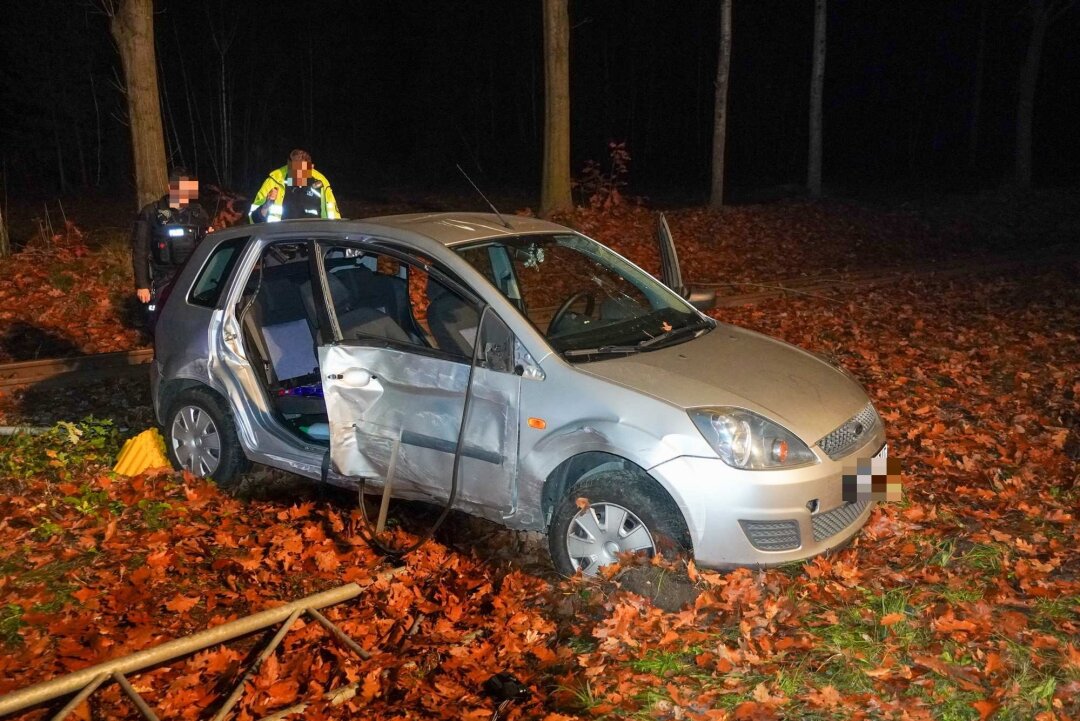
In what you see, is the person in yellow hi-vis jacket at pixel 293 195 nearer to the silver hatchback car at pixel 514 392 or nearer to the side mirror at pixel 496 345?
the silver hatchback car at pixel 514 392

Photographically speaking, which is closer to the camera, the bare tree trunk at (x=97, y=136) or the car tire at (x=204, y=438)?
the car tire at (x=204, y=438)

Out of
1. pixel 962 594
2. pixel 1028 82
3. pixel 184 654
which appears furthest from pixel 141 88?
pixel 1028 82

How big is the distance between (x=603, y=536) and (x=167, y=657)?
2.02m

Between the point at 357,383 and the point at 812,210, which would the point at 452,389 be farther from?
the point at 812,210

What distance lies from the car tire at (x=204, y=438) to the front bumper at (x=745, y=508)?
3.03 metres

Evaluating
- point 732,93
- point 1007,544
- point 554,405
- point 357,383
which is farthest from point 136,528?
point 732,93

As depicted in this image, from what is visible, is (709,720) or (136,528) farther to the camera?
(136,528)

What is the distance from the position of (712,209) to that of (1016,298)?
8.33 meters

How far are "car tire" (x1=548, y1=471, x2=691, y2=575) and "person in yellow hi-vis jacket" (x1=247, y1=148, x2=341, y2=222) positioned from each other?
17.4 feet

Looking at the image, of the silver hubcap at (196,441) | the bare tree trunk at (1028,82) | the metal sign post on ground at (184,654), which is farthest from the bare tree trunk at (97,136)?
the metal sign post on ground at (184,654)

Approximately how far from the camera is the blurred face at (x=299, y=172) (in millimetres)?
9070

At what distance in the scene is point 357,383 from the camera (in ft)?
17.2

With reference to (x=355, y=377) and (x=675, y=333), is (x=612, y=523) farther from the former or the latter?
(x=355, y=377)

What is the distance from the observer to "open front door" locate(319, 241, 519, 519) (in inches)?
191
